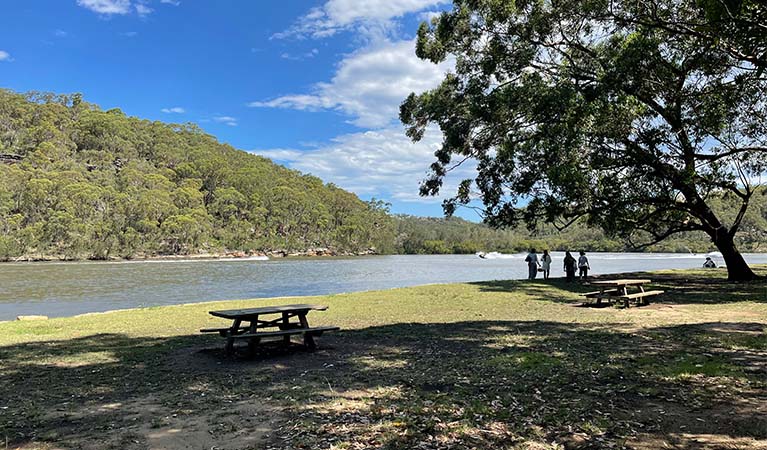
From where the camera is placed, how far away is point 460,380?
225 inches

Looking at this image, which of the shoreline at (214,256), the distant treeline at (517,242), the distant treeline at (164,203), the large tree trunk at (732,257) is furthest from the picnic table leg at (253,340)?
the distant treeline at (517,242)

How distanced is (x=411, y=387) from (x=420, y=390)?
152mm

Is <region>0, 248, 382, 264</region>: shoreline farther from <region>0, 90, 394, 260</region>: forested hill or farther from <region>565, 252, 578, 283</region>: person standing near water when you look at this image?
<region>565, 252, 578, 283</region>: person standing near water

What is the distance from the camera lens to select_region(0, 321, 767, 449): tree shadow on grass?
4098 mm

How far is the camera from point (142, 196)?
10088 cm

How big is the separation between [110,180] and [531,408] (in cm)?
11311

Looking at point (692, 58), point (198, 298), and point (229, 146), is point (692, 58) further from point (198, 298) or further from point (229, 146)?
point (229, 146)

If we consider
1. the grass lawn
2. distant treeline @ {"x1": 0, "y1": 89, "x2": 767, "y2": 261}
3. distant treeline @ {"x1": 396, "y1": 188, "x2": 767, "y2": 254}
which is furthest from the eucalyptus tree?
distant treeline @ {"x1": 396, "y1": 188, "x2": 767, "y2": 254}

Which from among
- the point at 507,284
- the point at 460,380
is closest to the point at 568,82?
the point at 507,284

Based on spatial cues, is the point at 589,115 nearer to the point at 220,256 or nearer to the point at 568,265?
the point at 568,265

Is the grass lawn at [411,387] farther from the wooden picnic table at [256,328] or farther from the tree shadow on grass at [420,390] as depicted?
the wooden picnic table at [256,328]

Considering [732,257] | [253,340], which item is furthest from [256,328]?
[732,257]

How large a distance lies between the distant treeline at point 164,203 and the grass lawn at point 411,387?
69.8m

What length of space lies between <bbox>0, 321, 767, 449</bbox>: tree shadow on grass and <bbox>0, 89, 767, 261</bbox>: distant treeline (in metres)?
70.8
